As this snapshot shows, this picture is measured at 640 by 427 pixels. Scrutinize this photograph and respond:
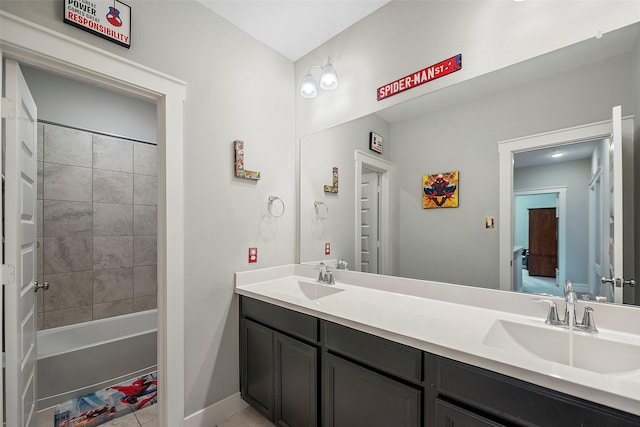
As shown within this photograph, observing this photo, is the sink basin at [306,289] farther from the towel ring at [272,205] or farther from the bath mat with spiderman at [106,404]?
the bath mat with spiderman at [106,404]

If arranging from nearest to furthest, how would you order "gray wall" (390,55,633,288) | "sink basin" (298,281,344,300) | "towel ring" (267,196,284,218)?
1. "gray wall" (390,55,633,288)
2. "sink basin" (298,281,344,300)
3. "towel ring" (267,196,284,218)

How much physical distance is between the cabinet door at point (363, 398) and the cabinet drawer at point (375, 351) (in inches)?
1.7

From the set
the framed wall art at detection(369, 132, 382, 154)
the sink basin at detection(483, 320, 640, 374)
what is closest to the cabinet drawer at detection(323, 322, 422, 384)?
the sink basin at detection(483, 320, 640, 374)

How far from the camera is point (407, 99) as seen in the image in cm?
172

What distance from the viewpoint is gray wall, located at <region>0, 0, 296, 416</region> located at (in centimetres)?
172

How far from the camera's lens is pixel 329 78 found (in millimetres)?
2004

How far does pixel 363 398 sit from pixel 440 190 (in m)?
1.13

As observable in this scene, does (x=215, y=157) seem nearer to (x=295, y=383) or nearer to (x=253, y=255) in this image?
(x=253, y=255)

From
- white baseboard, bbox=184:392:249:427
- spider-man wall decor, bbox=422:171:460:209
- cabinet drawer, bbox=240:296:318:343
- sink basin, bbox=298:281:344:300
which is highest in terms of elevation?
spider-man wall decor, bbox=422:171:460:209

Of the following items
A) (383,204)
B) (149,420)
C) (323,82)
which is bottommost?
(149,420)

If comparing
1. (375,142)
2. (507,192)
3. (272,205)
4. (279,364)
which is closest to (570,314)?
(507,192)

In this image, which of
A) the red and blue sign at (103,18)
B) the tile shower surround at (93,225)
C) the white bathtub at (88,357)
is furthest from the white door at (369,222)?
the tile shower surround at (93,225)

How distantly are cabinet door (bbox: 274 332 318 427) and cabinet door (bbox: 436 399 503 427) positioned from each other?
0.64 m

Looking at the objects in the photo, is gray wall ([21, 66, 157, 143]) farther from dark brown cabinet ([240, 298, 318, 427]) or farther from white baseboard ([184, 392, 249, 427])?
white baseboard ([184, 392, 249, 427])
